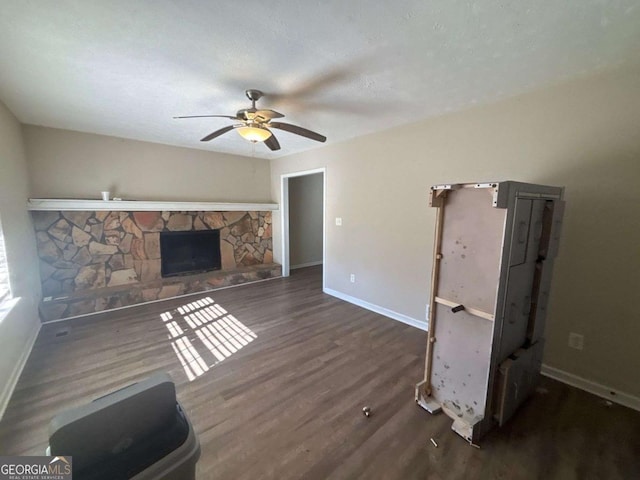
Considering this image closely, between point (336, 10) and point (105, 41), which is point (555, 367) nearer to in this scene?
point (336, 10)

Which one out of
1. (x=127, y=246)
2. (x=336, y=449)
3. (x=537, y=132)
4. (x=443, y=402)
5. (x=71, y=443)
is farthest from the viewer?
(x=127, y=246)

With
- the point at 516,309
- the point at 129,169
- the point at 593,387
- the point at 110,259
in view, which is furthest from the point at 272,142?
the point at 593,387

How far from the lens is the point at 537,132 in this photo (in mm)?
2189

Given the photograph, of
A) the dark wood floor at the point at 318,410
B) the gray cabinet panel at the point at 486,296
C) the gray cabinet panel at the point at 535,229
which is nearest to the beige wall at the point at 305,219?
the dark wood floor at the point at 318,410

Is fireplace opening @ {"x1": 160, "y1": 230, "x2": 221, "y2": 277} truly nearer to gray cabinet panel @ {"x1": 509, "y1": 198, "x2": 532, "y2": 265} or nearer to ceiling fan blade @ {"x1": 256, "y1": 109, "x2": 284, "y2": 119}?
ceiling fan blade @ {"x1": 256, "y1": 109, "x2": 284, "y2": 119}

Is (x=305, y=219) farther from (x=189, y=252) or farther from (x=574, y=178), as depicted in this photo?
(x=574, y=178)

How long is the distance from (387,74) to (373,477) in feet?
8.49

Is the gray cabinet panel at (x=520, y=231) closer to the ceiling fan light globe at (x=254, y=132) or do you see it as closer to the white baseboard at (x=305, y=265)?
the ceiling fan light globe at (x=254, y=132)

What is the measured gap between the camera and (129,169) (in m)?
3.88

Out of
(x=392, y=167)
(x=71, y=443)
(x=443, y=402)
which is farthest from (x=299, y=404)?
(x=392, y=167)

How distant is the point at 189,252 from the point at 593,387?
5.15 m

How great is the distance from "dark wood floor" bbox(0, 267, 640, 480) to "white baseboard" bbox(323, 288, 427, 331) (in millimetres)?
149

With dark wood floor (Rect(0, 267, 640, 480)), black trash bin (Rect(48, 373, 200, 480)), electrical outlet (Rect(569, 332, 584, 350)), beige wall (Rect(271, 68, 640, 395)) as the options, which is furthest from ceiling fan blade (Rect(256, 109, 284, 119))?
electrical outlet (Rect(569, 332, 584, 350))

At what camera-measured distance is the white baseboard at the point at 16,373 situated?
188cm
